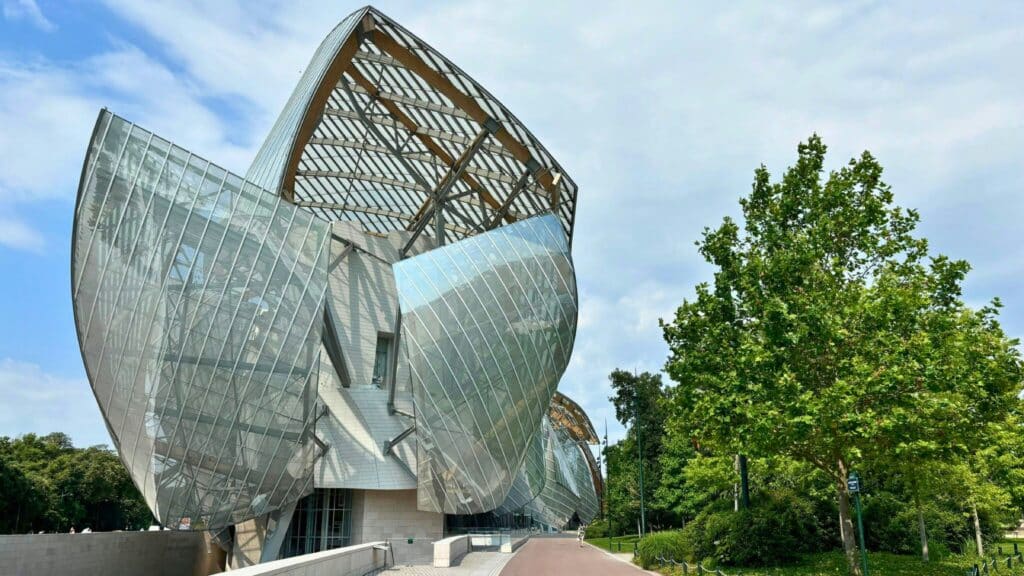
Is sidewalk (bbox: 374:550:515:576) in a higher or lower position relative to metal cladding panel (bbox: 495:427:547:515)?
lower

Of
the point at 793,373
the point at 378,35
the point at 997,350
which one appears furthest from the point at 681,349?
the point at 378,35

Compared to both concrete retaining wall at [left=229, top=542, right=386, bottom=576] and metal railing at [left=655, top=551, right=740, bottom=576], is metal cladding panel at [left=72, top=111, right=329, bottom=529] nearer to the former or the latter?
concrete retaining wall at [left=229, top=542, right=386, bottom=576]

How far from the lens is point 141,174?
79.2ft

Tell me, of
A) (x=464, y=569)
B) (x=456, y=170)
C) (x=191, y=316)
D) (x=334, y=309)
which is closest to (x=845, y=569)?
(x=464, y=569)

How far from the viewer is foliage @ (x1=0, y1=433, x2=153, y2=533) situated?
4562 centimetres

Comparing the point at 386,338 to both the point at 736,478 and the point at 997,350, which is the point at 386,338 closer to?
the point at 736,478

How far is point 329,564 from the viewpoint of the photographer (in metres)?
14.6

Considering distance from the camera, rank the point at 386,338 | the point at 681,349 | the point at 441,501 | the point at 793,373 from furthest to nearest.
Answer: the point at 386,338 < the point at 441,501 < the point at 681,349 < the point at 793,373

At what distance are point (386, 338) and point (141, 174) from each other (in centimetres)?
1835

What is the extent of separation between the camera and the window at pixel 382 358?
38938mm

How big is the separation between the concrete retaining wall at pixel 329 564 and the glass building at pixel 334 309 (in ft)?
25.5

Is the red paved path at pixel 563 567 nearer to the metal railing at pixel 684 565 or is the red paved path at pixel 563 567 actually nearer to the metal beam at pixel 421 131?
the metal railing at pixel 684 565

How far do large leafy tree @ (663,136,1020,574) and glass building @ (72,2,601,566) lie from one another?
11949mm

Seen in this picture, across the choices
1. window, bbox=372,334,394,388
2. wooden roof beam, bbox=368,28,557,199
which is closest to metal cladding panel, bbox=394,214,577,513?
wooden roof beam, bbox=368,28,557,199
